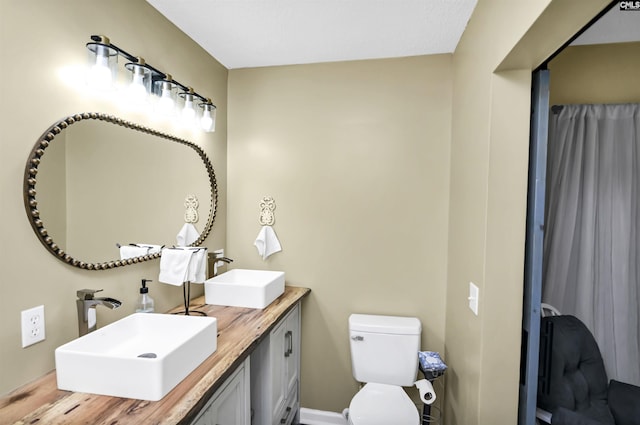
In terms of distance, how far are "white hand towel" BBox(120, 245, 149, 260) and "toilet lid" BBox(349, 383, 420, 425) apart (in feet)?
4.63

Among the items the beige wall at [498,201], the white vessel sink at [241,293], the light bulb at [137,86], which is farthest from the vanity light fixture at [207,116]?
the beige wall at [498,201]

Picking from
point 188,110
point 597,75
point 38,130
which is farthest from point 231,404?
point 597,75

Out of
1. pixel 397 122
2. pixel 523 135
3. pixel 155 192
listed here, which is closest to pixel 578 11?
pixel 523 135

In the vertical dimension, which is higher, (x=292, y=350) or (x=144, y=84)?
(x=144, y=84)

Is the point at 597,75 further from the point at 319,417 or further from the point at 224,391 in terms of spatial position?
the point at 319,417

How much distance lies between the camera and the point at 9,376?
1079 mm

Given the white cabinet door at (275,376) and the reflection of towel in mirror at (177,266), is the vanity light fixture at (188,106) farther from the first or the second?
the white cabinet door at (275,376)

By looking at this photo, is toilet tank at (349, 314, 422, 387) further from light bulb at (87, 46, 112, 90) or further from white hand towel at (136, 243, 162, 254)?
light bulb at (87, 46, 112, 90)

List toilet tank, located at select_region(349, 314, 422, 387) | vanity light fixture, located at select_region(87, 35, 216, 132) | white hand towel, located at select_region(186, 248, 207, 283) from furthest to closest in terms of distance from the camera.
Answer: toilet tank, located at select_region(349, 314, 422, 387)
white hand towel, located at select_region(186, 248, 207, 283)
vanity light fixture, located at select_region(87, 35, 216, 132)

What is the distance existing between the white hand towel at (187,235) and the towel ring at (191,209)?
38 millimetres

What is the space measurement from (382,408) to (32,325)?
1.68 m

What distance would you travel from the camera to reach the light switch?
152cm

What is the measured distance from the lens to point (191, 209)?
6.83 ft

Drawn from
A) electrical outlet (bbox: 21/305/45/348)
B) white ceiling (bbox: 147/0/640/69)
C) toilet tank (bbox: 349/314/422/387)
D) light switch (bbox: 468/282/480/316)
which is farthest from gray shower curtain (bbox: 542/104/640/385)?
electrical outlet (bbox: 21/305/45/348)
